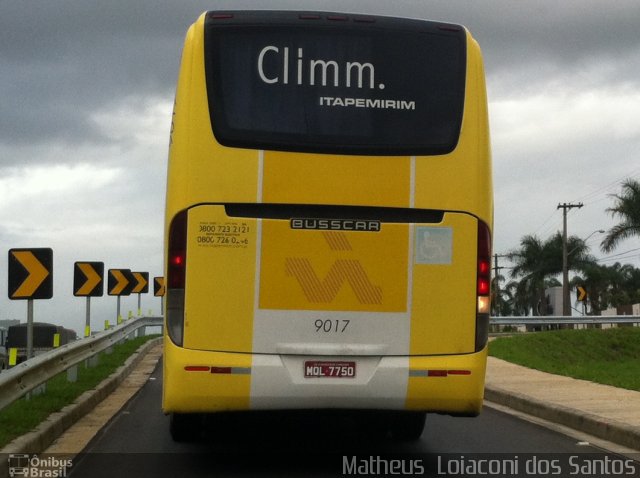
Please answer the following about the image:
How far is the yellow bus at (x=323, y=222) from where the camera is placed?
8.19 meters

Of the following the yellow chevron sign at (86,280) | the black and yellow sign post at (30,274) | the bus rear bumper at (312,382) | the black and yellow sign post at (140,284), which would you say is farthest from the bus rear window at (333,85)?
the black and yellow sign post at (140,284)

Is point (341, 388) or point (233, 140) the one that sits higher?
point (233, 140)

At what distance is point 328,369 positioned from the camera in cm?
825

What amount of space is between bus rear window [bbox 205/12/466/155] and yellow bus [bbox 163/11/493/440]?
0.01 m

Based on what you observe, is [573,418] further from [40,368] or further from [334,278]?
[40,368]

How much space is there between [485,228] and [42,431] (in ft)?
14.6

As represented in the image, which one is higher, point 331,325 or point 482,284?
point 482,284

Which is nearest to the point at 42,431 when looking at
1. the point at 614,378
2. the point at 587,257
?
the point at 614,378

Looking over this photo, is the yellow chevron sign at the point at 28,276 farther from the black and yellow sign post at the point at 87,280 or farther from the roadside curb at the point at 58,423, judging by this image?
the black and yellow sign post at the point at 87,280

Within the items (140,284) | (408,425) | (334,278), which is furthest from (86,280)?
(140,284)

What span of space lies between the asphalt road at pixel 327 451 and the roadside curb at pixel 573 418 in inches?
15.7

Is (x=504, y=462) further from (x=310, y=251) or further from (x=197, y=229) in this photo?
(x=197, y=229)

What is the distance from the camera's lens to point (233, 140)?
326 inches

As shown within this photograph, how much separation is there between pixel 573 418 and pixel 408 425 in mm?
2398
